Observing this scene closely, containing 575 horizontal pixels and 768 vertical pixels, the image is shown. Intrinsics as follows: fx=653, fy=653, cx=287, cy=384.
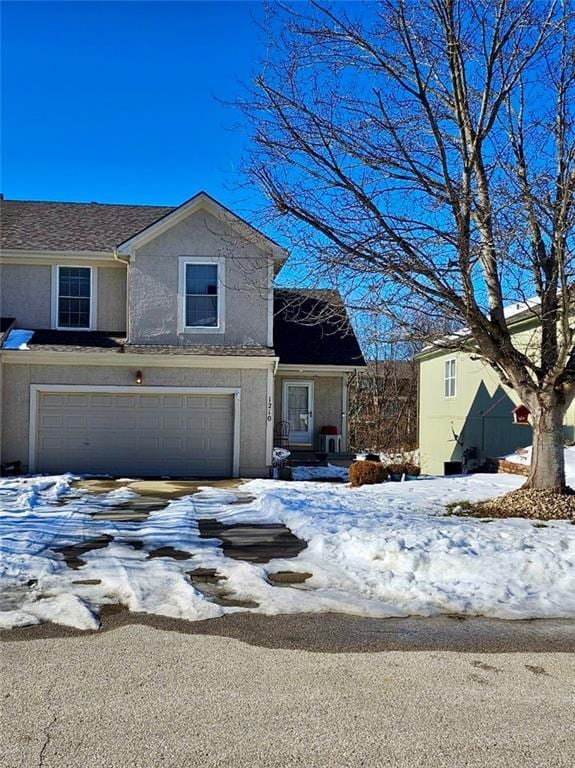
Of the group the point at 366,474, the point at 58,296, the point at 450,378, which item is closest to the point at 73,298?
the point at 58,296

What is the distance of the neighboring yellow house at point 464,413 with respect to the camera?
17.5 m

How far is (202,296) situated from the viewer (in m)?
16.1

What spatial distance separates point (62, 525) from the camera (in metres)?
9.23

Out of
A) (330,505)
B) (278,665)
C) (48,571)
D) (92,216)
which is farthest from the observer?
(92,216)

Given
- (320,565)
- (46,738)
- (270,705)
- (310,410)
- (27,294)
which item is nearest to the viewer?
(46,738)

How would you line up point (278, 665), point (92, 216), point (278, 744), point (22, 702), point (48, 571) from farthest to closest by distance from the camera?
1. point (92, 216)
2. point (48, 571)
3. point (278, 665)
4. point (22, 702)
5. point (278, 744)

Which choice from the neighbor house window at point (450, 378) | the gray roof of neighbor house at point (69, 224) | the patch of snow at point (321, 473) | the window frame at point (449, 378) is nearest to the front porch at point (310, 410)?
the patch of snow at point (321, 473)

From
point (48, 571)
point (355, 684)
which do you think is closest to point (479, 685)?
point (355, 684)

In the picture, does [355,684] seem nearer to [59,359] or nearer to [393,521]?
[393,521]

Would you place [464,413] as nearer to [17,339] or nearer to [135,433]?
[135,433]

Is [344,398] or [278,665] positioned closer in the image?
[278,665]

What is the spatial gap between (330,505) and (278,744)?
7342 millimetres

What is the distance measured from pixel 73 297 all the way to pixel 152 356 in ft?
9.99

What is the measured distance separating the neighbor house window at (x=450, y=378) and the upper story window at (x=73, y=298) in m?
11.9
